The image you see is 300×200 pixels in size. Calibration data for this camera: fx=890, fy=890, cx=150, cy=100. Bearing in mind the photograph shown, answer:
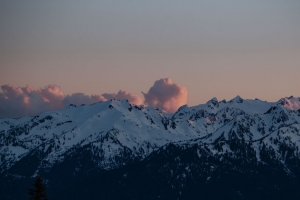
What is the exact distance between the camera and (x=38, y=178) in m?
137

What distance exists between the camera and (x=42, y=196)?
13775 cm

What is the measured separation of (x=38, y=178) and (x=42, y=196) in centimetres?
300
